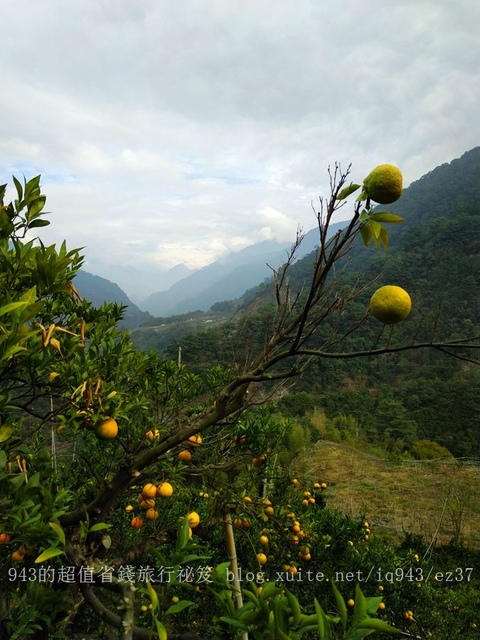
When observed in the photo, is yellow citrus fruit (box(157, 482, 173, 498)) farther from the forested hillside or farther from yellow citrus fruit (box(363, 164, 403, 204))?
the forested hillside

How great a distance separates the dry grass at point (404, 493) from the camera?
28.8 feet

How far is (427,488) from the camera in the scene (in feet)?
37.0

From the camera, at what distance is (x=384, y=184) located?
97 cm

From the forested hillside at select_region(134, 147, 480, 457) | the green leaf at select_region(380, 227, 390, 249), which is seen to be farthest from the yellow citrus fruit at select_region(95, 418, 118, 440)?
the forested hillside at select_region(134, 147, 480, 457)

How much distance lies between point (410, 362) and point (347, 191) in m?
32.9

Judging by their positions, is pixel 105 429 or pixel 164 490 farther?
pixel 164 490

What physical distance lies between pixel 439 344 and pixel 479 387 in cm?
2753

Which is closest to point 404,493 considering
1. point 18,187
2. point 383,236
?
point 383,236

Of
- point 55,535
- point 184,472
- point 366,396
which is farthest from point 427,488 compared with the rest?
point 366,396

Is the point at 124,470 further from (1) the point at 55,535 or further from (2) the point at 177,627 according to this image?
(2) the point at 177,627

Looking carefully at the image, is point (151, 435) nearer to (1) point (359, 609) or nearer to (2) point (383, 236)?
(1) point (359, 609)

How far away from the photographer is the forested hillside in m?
20.9

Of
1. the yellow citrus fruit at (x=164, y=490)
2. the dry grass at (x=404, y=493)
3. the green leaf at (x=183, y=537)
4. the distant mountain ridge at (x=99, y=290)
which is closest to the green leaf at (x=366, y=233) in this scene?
the green leaf at (x=183, y=537)

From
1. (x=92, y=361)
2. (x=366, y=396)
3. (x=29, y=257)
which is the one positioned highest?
(x=29, y=257)
